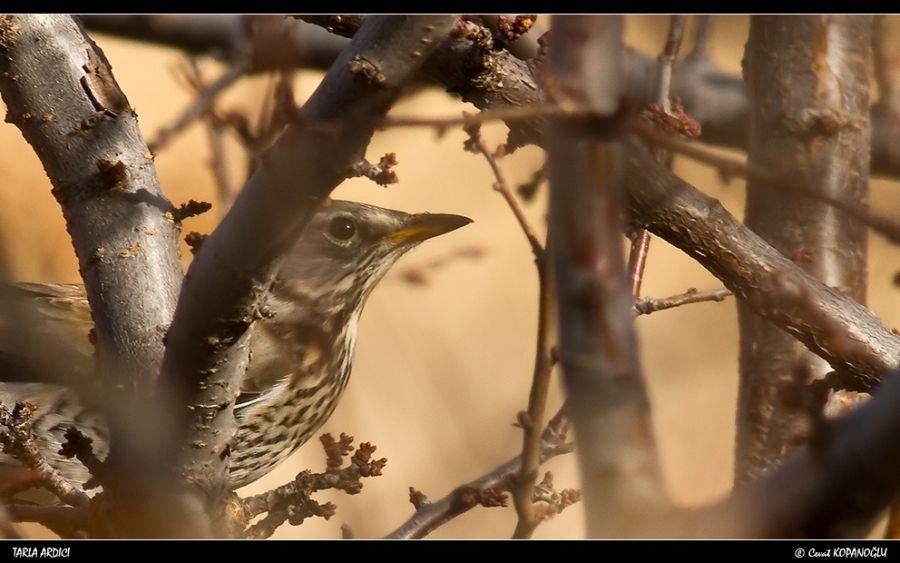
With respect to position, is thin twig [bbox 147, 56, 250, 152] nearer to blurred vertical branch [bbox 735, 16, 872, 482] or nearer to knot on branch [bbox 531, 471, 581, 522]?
knot on branch [bbox 531, 471, 581, 522]

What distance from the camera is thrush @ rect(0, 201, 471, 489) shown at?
2400mm

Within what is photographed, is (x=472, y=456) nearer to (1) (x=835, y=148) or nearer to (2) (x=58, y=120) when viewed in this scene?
(1) (x=835, y=148)

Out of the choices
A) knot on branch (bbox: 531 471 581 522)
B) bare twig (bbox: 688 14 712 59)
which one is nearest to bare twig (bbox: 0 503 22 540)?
knot on branch (bbox: 531 471 581 522)

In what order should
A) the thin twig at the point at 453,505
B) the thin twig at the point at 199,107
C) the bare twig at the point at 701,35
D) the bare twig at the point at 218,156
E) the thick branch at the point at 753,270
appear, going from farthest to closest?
the bare twig at the point at 701,35
the thin twig at the point at 453,505
the thick branch at the point at 753,270
the bare twig at the point at 218,156
the thin twig at the point at 199,107

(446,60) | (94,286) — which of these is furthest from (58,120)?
(446,60)

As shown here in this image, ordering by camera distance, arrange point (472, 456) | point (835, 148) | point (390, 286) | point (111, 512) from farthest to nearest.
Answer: point (390, 286), point (472, 456), point (835, 148), point (111, 512)

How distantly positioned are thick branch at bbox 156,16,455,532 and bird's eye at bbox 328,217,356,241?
1290 mm

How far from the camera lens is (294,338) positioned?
2680mm

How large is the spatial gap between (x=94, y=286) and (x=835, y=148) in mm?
1511

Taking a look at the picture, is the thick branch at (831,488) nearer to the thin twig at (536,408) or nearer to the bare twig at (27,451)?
the thin twig at (536,408)

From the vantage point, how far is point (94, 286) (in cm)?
184

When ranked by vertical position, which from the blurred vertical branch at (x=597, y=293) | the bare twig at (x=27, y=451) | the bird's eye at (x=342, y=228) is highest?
the bird's eye at (x=342, y=228)

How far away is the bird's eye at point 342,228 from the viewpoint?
285 cm

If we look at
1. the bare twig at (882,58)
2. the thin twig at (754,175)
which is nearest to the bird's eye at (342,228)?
the bare twig at (882,58)
